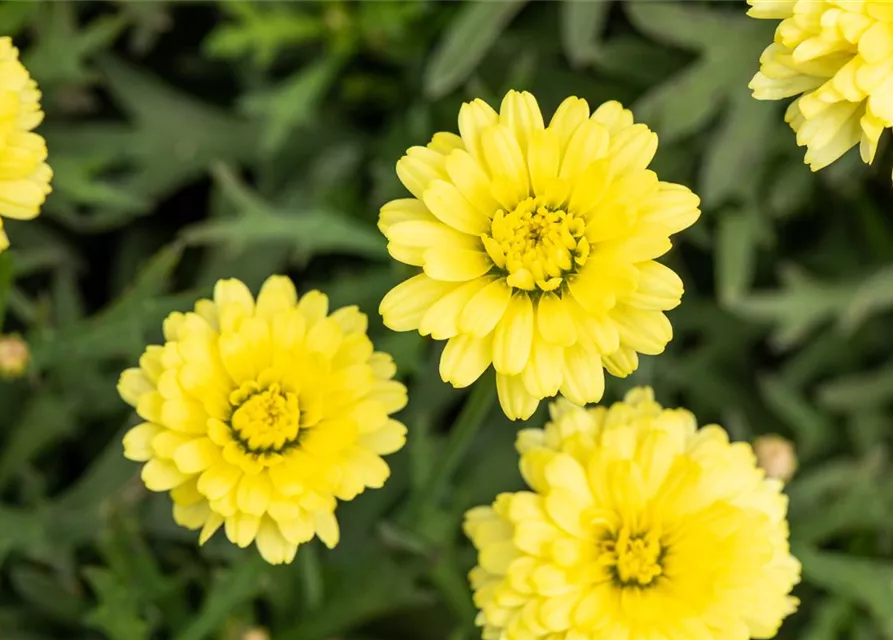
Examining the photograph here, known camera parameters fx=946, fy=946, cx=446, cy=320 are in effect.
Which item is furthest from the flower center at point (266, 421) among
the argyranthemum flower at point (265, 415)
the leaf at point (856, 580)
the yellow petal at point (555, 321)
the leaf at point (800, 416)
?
the leaf at point (800, 416)

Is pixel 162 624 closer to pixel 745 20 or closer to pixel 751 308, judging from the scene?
pixel 751 308

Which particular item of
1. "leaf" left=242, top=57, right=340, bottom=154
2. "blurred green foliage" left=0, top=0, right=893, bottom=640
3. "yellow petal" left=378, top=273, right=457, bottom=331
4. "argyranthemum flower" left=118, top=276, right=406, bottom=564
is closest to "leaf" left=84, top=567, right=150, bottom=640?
"blurred green foliage" left=0, top=0, right=893, bottom=640

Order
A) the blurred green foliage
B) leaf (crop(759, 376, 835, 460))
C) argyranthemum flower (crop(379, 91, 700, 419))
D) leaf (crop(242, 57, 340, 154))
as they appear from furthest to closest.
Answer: leaf (crop(759, 376, 835, 460)), leaf (crop(242, 57, 340, 154)), the blurred green foliage, argyranthemum flower (crop(379, 91, 700, 419))

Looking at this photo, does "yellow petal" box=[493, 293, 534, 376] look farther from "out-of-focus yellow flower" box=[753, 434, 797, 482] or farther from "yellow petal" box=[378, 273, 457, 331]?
"out-of-focus yellow flower" box=[753, 434, 797, 482]

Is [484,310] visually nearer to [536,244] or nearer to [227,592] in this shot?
[536,244]

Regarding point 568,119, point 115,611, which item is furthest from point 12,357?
point 568,119

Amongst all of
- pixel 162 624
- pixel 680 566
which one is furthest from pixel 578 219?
pixel 162 624

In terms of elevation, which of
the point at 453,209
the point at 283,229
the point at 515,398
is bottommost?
the point at 283,229
